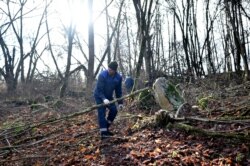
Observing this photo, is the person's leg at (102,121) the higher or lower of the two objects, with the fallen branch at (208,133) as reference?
higher

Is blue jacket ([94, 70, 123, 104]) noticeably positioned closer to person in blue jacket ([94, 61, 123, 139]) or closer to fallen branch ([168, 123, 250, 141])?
person in blue jacket ([94, 61, 123, 139])

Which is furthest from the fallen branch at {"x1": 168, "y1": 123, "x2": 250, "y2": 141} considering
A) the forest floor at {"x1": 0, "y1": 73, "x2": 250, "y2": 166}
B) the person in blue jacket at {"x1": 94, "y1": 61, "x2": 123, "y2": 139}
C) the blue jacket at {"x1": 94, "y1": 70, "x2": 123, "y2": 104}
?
the blue jacket at {"x1": 94, "y1": 70, "x2": 123, "y2": 104}

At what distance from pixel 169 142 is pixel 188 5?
20616mm

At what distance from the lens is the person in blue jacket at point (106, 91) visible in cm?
794

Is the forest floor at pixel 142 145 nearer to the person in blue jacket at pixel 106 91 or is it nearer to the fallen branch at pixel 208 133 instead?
the fallen branch at pixel 208 133

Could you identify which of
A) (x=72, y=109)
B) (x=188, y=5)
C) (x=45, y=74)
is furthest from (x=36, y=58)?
(x=72, y=109)

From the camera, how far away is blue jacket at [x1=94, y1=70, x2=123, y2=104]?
807 centimetres

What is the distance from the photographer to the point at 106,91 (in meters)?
8.28

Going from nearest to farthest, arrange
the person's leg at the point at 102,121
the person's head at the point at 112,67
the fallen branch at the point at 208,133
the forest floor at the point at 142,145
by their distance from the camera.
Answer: the forest floor at the point at 142,145 → the fallen branch at the point at 208,133 → the person's head at the point at 112,67 → the person's leg at the point at 102,121

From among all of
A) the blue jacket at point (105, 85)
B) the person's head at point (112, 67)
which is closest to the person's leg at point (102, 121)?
the blue jacket at point (105, 85)

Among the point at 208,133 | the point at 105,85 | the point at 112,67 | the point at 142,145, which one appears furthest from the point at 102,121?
the point at 208,133

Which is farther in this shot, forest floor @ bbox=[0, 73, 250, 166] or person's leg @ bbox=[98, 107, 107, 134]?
person's leg @ bbox=[98, 107, 107, 134]

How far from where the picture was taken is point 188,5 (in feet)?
84.2

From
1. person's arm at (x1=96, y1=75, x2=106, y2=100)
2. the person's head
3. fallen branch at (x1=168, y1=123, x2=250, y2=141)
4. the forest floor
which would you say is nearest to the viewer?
the forest floor
